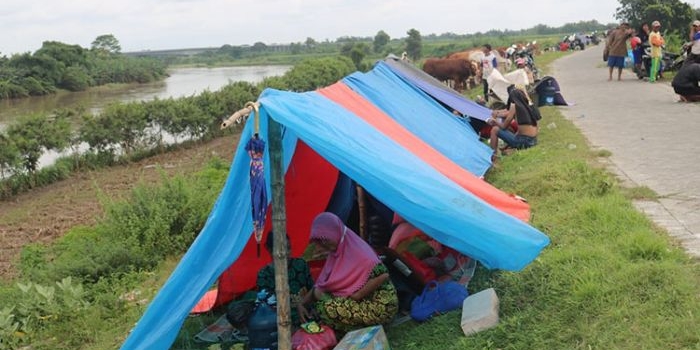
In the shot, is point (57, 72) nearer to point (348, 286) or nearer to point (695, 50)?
point (695, 50)

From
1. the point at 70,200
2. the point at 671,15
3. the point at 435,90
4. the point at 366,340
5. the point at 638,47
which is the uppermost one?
the point at 671,15

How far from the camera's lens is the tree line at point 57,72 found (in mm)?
35156

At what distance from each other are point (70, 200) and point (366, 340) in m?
9.34

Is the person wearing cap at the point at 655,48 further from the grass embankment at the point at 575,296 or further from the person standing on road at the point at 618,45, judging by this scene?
the grass embankment at the point at 575,296

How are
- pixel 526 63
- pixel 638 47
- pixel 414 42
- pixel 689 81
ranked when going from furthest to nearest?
pixel 414 42 < pixel 638 47 < pixel 526 63 < pixel 689 81

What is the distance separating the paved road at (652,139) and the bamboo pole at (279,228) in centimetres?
245

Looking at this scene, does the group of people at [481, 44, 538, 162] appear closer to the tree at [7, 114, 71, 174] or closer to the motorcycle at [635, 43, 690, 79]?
the motorcycle at [635, 43, 690, 79]

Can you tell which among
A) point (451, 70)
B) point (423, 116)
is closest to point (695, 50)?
point (423, 116)

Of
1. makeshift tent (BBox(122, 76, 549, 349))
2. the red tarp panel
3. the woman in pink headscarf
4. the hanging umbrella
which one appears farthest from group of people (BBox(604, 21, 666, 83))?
the hanging umbrella

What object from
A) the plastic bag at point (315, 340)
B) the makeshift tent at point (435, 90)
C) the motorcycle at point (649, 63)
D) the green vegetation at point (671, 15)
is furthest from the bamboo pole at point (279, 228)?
the green vegetation at point (671, 15)

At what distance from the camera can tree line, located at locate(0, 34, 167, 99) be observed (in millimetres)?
35156

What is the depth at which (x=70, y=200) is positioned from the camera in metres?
11.5

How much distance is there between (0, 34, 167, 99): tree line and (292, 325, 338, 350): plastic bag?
3390 cm

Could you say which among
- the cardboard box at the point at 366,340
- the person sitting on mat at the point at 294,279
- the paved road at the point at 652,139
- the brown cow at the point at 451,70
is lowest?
the cardboard box at the point at 366,340
